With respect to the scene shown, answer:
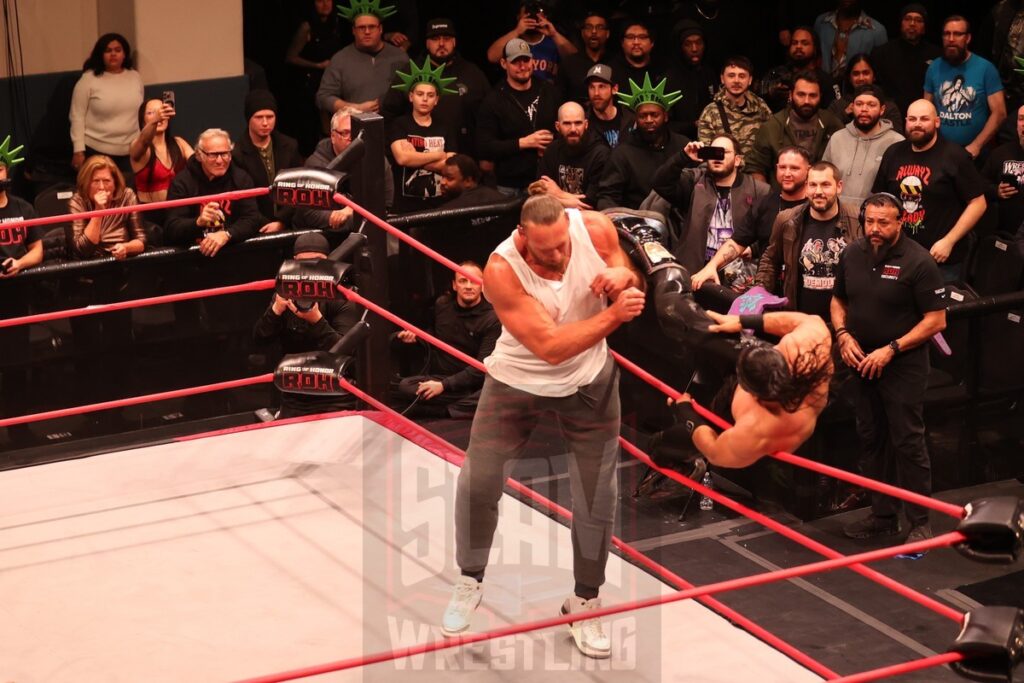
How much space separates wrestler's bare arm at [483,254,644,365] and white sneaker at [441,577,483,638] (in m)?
0.76

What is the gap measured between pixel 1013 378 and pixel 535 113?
10.1 ft

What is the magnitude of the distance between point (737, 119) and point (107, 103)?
373cm

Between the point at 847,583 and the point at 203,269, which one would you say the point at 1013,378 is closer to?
the point at 847,583

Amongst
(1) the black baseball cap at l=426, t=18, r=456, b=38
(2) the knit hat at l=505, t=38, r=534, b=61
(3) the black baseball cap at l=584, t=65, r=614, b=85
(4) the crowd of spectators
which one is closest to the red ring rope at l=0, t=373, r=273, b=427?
(4) the crowd of spectators

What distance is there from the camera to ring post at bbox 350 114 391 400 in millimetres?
5113

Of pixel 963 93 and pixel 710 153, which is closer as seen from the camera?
pixel 710 153

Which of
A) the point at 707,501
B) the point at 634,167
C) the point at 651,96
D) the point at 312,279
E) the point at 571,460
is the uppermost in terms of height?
the point at 651,96

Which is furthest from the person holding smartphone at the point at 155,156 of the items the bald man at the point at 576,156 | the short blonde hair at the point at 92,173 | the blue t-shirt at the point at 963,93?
the blue t-shirt at the point at 963,93

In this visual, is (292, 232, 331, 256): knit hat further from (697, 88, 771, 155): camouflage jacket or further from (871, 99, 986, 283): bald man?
(871, 99, 986, 283): bald man

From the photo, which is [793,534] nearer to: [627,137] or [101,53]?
[627,137]

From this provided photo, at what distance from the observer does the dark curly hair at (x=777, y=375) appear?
3.65 m

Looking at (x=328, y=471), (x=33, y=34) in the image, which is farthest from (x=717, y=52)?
(x=328, y=471)

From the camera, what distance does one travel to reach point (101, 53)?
28.1ft

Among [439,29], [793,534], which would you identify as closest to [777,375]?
[793,534]
